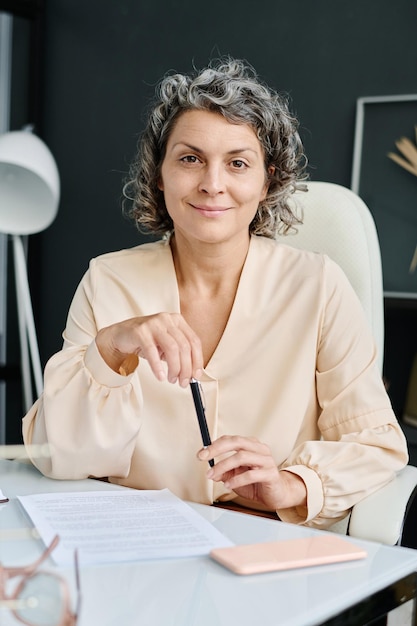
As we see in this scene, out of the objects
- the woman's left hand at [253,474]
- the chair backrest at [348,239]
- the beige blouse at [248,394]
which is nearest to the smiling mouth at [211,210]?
the beige blouse at [248,394]

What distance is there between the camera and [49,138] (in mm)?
3750

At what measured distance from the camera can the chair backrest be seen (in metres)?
1.62

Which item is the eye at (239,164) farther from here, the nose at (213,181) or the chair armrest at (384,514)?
the chair armrest at (384,514)

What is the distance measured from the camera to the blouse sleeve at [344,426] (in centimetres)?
122

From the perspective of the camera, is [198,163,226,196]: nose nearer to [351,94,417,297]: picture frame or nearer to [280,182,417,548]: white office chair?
[280,182,417,548]: white office chair

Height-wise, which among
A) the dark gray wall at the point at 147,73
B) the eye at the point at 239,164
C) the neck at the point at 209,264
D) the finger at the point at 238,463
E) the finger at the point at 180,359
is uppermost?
the dark gray wall at the point at 147,73

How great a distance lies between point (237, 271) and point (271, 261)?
0.07 m

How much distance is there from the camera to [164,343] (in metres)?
1.15

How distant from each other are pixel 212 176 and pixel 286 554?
30.8 inches

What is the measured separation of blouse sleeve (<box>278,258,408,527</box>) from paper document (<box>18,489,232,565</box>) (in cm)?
28

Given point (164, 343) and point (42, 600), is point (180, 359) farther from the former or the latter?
point (42, 600)

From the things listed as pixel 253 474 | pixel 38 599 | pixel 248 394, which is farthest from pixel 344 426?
pixel 38 599

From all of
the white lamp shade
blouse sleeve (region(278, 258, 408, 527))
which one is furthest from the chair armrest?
the white lamp shade

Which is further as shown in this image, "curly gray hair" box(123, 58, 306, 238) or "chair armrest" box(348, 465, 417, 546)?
"curly gray hair" box(123, 58, 306, 238)
